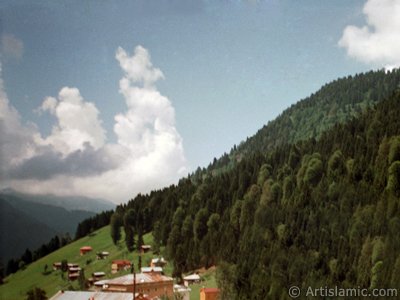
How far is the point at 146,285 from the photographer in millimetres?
73688

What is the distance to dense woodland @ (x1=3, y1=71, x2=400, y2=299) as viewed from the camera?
2494 inches

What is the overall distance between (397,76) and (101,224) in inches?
4778

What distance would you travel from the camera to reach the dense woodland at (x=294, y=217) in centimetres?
6334

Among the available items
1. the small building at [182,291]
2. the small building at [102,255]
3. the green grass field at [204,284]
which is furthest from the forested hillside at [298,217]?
the small building at [102,255]

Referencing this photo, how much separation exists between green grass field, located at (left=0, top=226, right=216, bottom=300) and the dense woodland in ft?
10.0

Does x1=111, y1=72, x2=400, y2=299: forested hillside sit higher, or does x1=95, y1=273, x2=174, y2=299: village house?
x1=111, y1=72, x2=400, y2=299: forested hillside

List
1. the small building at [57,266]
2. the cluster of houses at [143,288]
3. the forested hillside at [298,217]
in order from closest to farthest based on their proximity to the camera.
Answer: the forested hillside at [298,217] < the cluster of houses at [143,288] < the small building at [57,266]

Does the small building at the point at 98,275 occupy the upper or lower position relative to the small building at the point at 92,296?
upper

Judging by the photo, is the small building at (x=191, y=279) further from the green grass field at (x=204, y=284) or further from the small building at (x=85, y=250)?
the small building at (x=85, y=250)

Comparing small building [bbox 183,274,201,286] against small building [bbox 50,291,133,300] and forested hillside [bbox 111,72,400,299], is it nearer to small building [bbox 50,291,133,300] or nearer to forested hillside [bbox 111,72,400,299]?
forested hillside [bbox 111,72,400,299]

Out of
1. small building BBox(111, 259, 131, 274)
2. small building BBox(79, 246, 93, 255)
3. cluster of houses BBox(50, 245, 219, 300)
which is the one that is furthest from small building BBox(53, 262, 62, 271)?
cluster of houses BBox(50, 245, 219, 300)

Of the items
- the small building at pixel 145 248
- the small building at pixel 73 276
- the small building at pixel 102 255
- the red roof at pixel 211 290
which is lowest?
the red roof at pixel 211 290

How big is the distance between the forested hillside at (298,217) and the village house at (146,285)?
28.6ft

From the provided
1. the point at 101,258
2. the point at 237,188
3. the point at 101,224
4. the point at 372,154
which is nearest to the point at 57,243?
the point at 101,224
